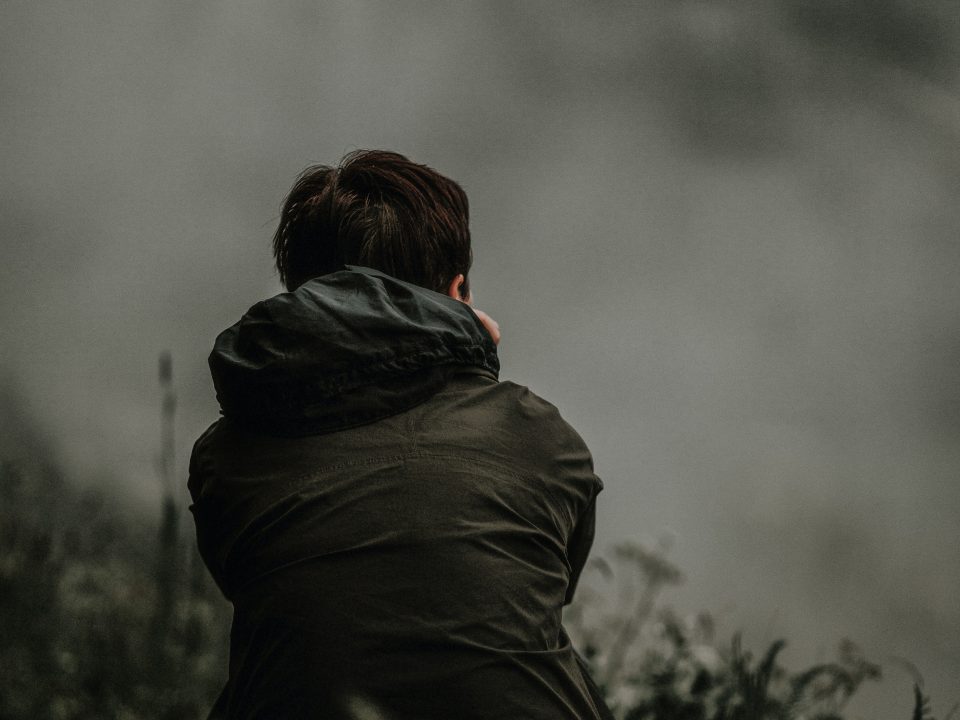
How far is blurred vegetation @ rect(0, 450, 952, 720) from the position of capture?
87.0 inches

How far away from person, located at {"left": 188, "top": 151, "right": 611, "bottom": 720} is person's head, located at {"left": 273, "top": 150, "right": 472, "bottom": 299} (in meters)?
0.28

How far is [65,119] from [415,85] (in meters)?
1.13

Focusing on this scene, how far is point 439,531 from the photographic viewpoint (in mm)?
1146

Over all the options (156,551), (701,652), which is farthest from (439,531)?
(156,551)

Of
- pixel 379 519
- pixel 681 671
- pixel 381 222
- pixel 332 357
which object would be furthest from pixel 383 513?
pixel 681 671

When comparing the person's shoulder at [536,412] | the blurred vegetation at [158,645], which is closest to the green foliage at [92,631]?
the blurred vegetation at [158,645]

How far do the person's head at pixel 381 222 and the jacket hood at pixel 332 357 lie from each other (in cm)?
31

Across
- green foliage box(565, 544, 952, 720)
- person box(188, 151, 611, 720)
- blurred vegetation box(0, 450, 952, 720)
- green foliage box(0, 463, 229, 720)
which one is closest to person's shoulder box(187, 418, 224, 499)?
person box(188, 151, 611, 720)

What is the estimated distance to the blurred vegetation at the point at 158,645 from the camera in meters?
2.21

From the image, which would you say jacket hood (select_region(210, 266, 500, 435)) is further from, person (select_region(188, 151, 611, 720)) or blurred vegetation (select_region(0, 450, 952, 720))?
→ blurred vegetation (select_region(0, 450, 952, 720))

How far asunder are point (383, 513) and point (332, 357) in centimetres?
21

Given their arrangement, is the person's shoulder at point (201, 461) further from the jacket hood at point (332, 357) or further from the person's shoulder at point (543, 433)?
the person's shoulder at point (543, 433)

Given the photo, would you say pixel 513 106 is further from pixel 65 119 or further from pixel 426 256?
pixel 426 256

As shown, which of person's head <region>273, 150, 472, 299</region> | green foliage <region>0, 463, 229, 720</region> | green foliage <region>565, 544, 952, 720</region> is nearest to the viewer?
person's head <region>273, 150, 472, 299</region>
